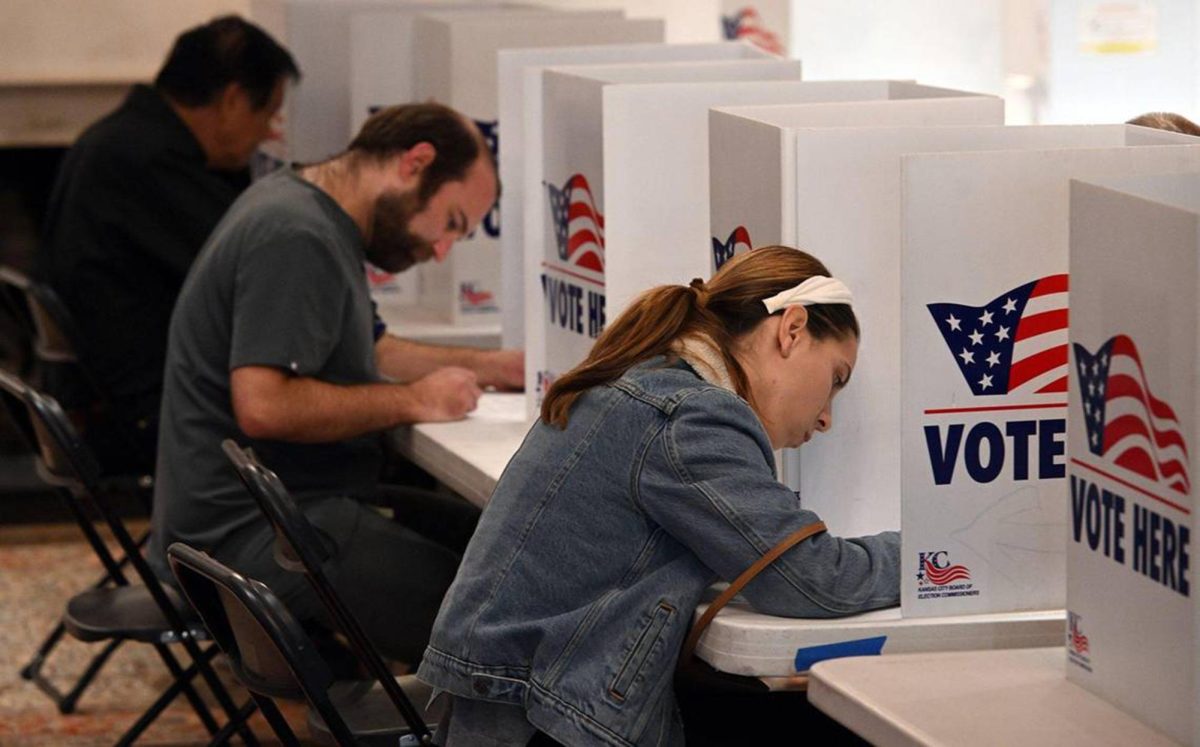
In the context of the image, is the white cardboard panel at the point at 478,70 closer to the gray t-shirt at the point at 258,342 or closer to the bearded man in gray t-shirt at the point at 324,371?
the bearded man in gray t-shirt at the point at 324,371

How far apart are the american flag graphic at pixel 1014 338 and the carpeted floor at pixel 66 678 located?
2182 millimetres

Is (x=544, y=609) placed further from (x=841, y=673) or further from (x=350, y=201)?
(x=350, y=201)

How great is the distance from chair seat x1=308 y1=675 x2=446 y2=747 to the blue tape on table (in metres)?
0.53

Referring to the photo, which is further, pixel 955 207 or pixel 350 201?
pixel 350 201

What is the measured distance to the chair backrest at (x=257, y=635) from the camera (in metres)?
2.06

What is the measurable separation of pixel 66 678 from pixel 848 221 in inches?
105

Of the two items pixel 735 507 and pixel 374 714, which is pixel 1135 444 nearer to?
pixel 735 507

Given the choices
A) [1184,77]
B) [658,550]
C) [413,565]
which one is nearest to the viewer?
[658,550]

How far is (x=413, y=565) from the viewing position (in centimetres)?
296

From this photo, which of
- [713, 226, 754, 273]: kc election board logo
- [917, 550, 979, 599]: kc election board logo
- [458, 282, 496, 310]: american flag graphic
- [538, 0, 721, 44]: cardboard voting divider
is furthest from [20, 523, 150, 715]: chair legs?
[538, 0, 721, 44]: cardboard voting divider

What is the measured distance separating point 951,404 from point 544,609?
0.48m

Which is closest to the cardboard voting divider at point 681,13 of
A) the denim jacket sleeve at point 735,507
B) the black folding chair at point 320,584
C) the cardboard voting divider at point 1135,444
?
the black folding chair at point 320,584

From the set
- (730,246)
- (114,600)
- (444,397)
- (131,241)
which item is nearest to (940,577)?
(730,246)

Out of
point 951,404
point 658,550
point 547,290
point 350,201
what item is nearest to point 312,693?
point 658,550
